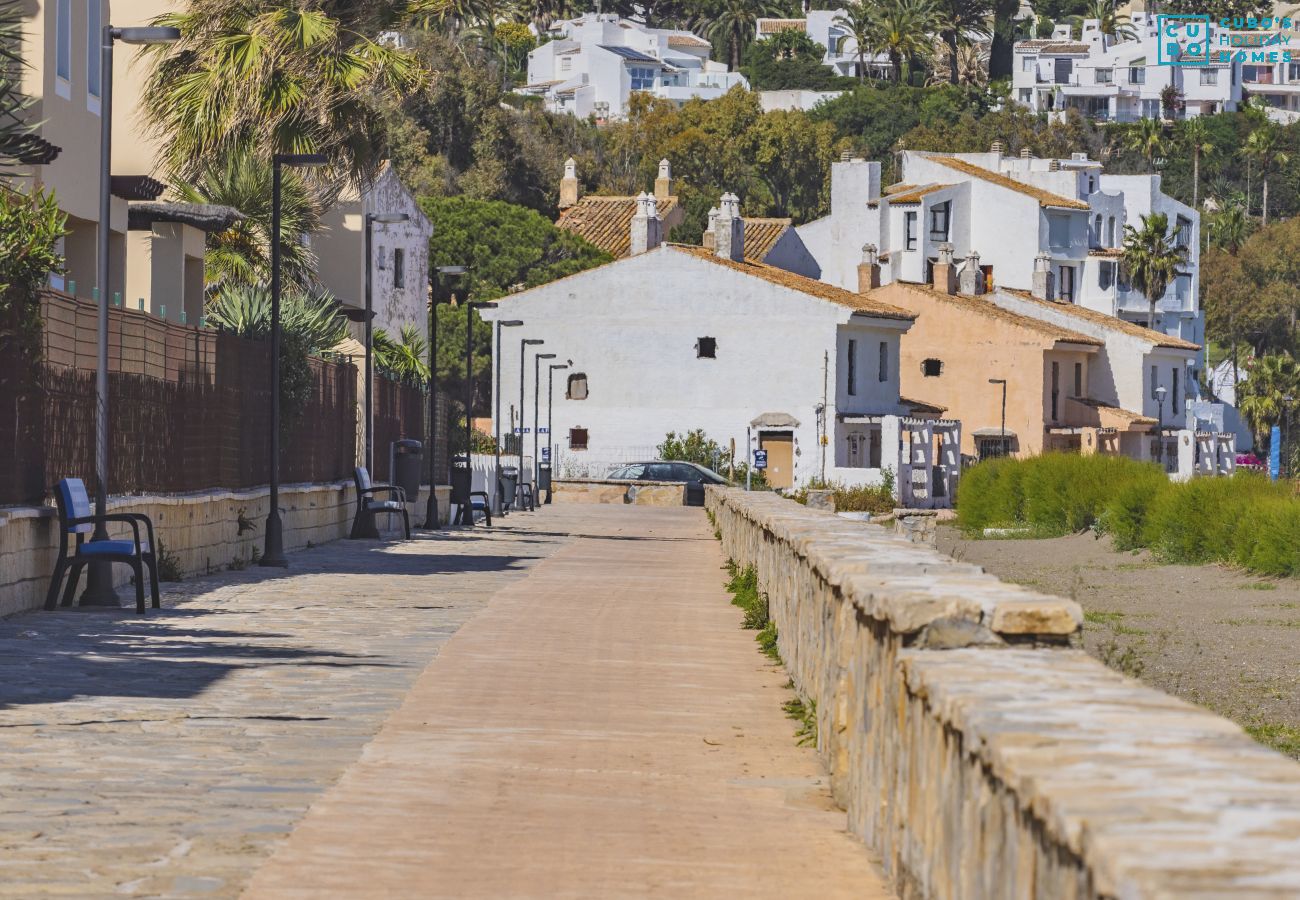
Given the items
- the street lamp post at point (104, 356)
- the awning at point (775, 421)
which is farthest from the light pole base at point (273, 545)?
the awning at point (775, 421)

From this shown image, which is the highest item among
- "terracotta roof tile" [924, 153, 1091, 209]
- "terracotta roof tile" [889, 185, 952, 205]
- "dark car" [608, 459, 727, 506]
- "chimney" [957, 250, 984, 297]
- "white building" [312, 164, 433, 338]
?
"terracotta roof tile" [924, 153, 1091, 209]

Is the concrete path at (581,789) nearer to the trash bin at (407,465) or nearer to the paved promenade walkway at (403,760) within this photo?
the paved promenade walkway at (403,760)

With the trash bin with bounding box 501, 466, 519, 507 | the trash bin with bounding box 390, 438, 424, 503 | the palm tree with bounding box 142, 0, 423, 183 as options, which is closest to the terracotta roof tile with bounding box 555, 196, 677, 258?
the trash bin with bounding box 501, 466, 519, 507

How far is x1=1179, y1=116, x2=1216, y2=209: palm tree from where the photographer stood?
15075 cm

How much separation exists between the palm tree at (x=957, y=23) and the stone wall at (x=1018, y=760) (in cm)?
17484

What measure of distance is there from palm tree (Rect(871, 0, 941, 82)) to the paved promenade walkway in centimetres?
15833

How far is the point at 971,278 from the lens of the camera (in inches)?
3752

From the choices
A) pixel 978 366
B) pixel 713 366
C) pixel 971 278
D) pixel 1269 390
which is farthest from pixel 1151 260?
pixel 713 366

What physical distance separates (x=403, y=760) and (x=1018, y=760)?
5.39 meters

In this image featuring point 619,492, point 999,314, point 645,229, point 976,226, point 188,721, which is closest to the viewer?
point 188,721

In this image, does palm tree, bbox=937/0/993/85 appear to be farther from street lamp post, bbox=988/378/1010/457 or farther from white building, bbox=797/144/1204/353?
street lamp post, bbox=988/378/1010/457

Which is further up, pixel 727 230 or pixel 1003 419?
pixel 727 230

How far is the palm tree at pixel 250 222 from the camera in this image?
3856 centimetres

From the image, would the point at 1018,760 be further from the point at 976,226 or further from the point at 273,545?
the point at 976,226
